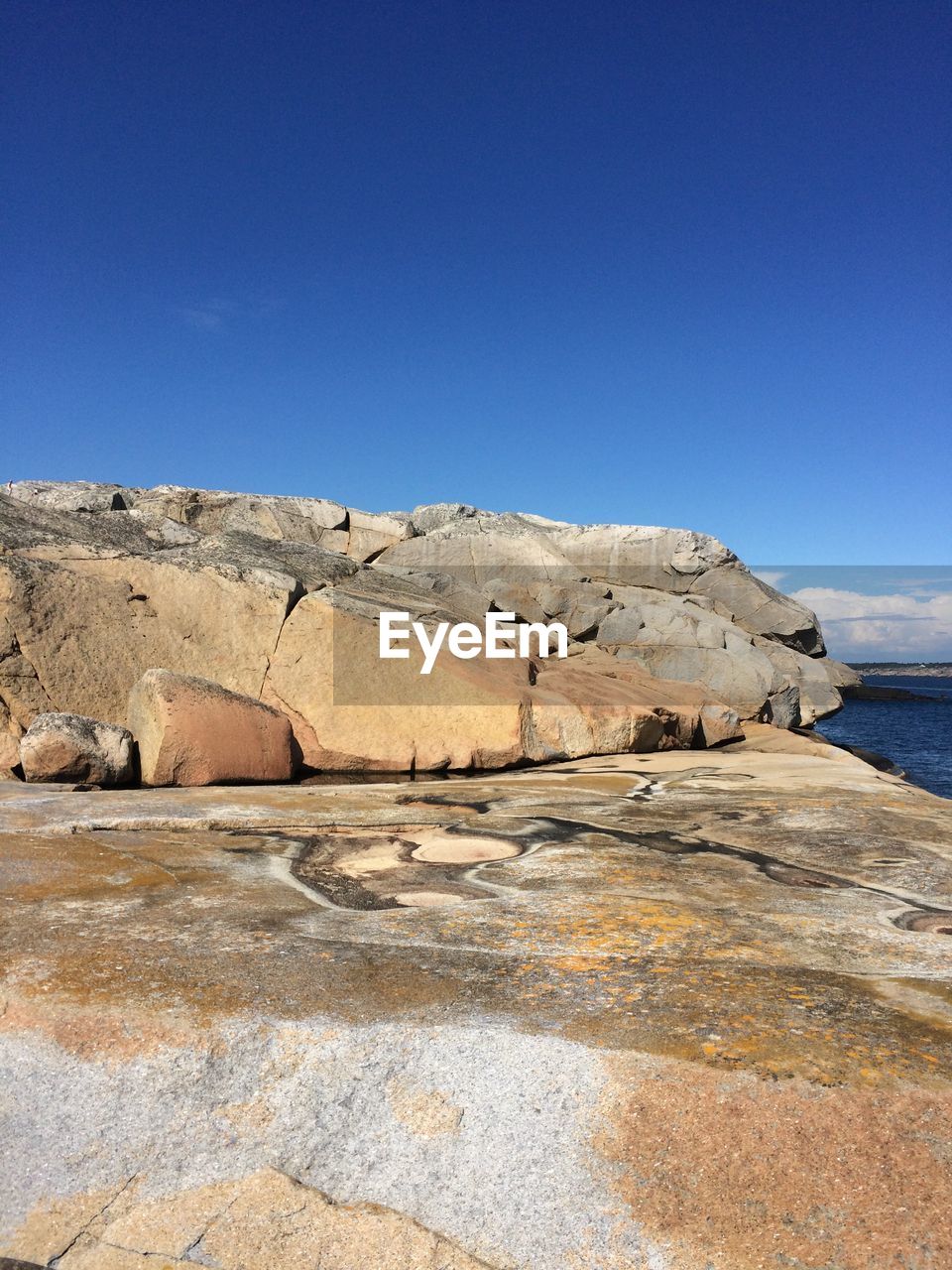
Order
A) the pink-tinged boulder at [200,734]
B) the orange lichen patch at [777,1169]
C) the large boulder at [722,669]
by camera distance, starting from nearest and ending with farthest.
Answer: the orange lichen patch at [777,1169], the pink-tinged boulder at [200,734], the large boulder at [722,669]

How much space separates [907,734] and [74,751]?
46.2 meters

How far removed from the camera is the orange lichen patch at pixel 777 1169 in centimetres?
233

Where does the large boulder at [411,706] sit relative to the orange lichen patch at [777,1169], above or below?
above

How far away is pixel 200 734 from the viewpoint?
32.8 feet

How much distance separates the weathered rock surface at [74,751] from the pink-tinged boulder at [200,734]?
0.33m

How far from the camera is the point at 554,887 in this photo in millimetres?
5203

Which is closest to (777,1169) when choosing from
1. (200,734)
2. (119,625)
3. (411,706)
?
(200,734)

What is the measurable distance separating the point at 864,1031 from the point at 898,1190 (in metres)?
0.68

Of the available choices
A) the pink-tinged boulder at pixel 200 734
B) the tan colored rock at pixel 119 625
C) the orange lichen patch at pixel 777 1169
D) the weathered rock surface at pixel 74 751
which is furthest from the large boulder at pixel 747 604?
the orange lichen patch at pixel 777 1169

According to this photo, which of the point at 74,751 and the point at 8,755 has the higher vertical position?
the point at 74,751

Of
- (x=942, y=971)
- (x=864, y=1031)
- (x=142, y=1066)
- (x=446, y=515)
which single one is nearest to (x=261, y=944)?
(x=142, y=1066)

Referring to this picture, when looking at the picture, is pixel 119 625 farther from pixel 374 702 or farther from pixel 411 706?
pixel 411 706

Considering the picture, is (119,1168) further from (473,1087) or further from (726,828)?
(726,828)

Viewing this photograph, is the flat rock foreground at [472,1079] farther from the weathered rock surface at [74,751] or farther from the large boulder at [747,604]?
the large boulder at [747,604]
